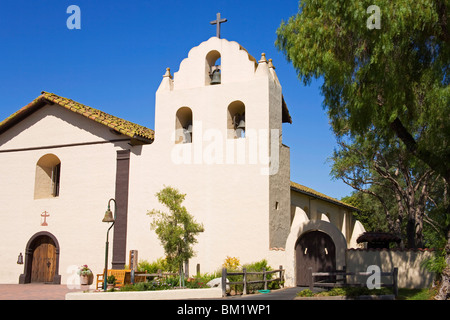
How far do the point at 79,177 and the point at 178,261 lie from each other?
8.13m

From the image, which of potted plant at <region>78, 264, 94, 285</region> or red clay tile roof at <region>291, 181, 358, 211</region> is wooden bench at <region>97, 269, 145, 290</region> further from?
red clay tile roof at <region>291, 181, 358, 211</region>

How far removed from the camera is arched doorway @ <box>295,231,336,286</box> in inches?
787

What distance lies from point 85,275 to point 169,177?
5874mm

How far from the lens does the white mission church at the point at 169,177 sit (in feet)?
67.5

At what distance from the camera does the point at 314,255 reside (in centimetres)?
2016

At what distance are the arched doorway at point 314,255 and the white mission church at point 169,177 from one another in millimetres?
41

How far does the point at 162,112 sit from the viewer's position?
75.3 feet

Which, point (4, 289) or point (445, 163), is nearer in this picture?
point (445, 163)

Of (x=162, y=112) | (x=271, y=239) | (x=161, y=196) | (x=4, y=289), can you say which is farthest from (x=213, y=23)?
(x=4, y=289)

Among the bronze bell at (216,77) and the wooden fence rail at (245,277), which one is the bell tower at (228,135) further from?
the wooden fence rail at (245,277)

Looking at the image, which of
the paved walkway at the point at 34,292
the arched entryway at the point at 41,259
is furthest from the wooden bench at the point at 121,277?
the arched entryway at the point at 41,259

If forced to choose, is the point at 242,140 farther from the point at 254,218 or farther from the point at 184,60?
the point at 184,60

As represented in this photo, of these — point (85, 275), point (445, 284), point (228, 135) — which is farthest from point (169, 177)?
point (445, 284)

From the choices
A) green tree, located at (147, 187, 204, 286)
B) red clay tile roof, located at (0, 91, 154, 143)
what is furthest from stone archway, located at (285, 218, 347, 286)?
red clay tile roof, located at (0, 91, 154, 143)
